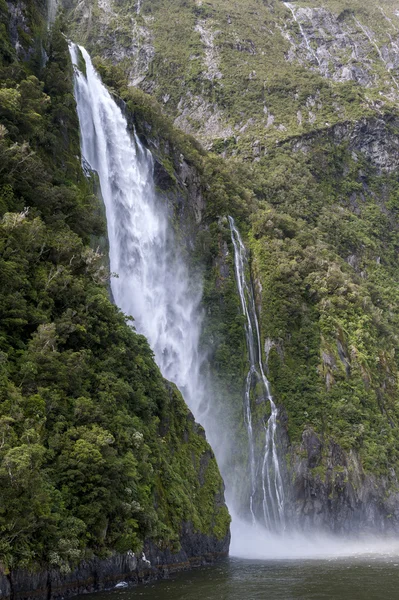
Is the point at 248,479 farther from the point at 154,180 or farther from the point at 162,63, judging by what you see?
the point at 162,63

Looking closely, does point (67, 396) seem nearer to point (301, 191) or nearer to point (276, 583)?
point (276, 583)

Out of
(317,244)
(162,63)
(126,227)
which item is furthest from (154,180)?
(162,63)

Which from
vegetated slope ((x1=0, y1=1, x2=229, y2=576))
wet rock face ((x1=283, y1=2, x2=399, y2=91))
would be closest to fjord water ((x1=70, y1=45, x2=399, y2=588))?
vegetated slope ((x1=0, y1=1, x2=229, y2=576))

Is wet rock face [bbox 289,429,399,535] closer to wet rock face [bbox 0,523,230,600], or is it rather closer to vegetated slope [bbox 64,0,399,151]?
wet rock face [bbox 0,523,230,600]

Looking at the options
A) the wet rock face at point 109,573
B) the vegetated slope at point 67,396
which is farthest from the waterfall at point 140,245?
the wet rock face at point 109,573

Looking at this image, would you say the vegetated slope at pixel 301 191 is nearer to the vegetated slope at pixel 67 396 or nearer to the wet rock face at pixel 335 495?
the wet rock face at pixel 335 495

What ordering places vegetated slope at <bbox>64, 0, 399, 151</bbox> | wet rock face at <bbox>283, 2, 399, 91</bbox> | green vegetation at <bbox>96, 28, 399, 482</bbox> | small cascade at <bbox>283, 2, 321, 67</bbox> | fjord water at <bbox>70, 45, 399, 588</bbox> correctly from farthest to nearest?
small cascade at <bbox>283, 2, 321, 67</bbox> < wet rock face at <bbox>283, 2, 399, 91</bbox> < vegetated slope at <bbox>64, 0, 399, 151</bbox> < green vegetation at <bbox>96, 28, 399, 482</bbox> < fjord water at <bbox>70, 45, 399, 588</bbox>
